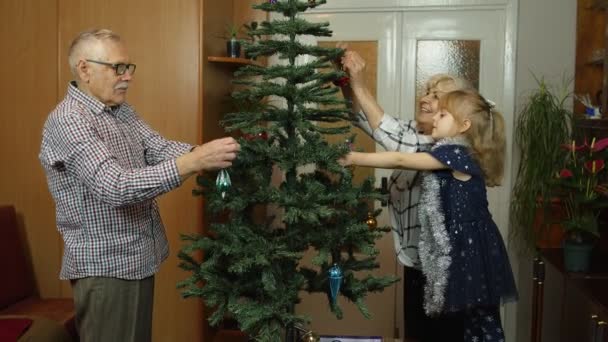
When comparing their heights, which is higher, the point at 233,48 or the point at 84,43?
the point at 233,48

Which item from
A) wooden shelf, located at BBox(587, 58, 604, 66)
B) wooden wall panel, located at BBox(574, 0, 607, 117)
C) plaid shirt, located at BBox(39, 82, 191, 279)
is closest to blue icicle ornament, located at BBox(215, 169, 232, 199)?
plaid shirt, located at BBox(39, 82, 191, 279)

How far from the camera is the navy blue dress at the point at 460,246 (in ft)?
6.79

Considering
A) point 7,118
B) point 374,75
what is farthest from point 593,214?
point 7,118

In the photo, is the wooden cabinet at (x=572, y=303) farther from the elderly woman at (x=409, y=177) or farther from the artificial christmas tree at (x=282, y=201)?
the artificial christmas tree at (x=282, y=201)

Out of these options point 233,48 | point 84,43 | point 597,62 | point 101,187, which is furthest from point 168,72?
point 597,62

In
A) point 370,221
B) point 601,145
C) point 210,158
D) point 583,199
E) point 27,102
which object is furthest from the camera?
point 27,102

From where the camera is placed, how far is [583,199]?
280 cm

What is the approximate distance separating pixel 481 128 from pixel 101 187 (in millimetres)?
1268

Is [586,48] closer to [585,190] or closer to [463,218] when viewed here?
[585,190]

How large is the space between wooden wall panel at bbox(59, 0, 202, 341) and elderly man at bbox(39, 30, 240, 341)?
117 cm

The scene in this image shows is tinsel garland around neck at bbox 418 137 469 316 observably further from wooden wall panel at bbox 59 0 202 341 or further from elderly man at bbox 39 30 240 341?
wooden wall panel at bbox 59 0 202 341

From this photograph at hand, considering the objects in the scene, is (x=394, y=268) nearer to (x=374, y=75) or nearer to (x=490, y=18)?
(x=374, y=75)

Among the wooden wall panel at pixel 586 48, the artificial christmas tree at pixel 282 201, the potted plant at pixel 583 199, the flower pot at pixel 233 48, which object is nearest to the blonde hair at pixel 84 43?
the artificial christmas tree at pixel 282 201

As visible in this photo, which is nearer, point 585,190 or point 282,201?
point 282,201
